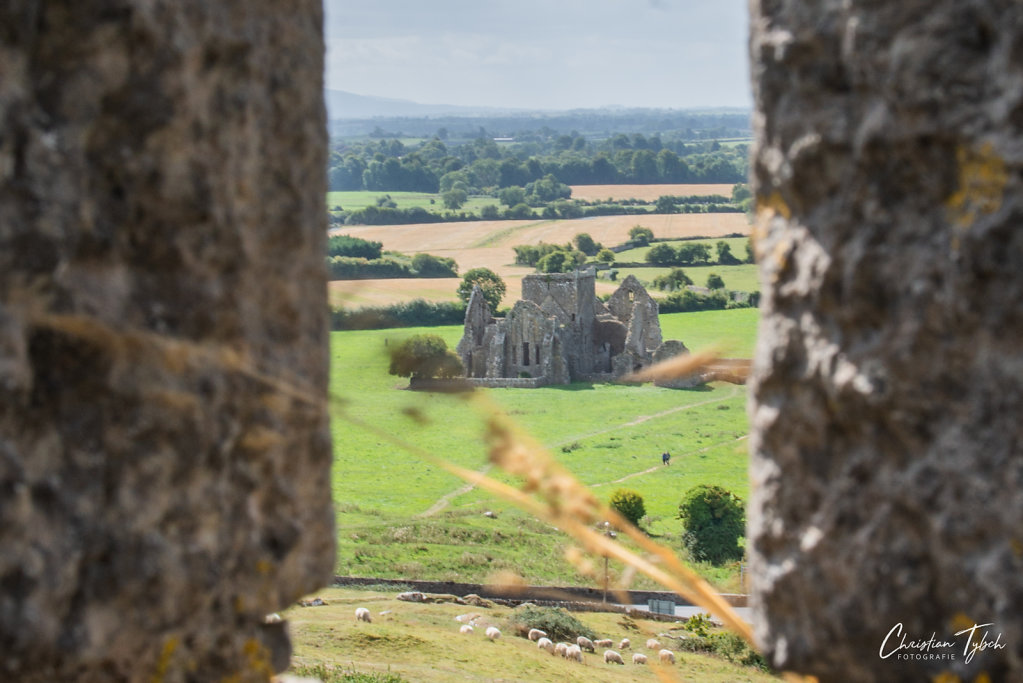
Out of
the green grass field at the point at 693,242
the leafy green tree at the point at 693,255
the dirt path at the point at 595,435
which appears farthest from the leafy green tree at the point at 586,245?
the dirt path at the point at 595,435

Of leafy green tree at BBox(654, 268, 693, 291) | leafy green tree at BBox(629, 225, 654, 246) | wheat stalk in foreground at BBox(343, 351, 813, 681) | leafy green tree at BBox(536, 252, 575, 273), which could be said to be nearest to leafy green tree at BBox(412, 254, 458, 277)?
leafy green tree at BBox(536, 252, 575, 273)

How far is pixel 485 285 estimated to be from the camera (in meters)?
82.1

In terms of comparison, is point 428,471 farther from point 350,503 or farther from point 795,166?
point 795,166

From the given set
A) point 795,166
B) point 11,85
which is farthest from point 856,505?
point 11,85

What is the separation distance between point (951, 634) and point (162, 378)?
7.41 ft

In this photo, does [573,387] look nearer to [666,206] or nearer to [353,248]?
[353,248]

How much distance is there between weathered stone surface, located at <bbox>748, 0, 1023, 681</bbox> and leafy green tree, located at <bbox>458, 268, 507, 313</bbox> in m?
74.5

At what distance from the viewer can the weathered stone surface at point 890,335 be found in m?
2.92

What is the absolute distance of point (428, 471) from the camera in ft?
152

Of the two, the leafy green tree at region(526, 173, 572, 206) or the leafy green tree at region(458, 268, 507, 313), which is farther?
the leafy green tree at region(526, 173, 572, 206)

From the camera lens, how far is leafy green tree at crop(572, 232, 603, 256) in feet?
366

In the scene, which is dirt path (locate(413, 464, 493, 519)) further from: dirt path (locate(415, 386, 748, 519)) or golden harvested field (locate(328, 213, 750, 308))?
golden harvested field (locate(328, 213, 750, 308))

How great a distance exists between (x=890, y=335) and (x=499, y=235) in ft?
399

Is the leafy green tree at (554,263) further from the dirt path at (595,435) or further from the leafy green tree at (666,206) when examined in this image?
the leafy green tree at (666,206)
